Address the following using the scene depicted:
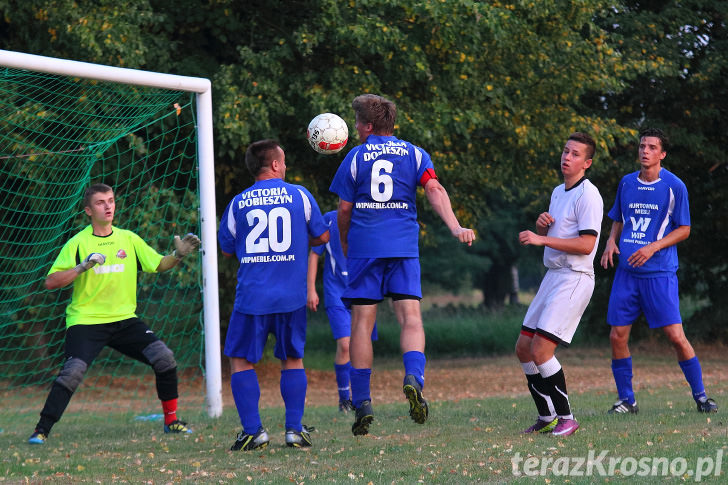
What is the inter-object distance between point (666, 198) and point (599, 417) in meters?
1.92

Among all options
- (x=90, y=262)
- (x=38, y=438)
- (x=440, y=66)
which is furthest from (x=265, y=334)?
(x=440, y=66)

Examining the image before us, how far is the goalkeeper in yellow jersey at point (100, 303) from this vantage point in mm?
7082

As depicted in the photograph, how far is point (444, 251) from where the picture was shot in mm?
29531

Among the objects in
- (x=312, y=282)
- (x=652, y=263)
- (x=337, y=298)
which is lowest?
(x=337, y=298)

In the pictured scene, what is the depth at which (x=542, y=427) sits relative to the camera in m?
6.33

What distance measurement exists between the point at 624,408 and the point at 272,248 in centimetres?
348

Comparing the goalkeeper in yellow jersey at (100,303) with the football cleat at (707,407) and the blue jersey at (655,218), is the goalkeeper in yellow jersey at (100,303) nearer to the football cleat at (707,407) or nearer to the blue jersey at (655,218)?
the blue jersey at (655,218)

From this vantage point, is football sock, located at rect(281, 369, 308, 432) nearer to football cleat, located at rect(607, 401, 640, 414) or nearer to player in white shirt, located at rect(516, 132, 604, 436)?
player in white shirt, located at rect(516, 132, 604, 436)

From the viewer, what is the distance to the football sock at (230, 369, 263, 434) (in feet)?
19.6

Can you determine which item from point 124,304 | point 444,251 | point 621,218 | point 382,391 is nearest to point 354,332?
point 124,304

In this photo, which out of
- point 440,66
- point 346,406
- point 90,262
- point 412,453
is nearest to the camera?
point 412,453

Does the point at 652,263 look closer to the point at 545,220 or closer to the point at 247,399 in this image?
the point at 545,220

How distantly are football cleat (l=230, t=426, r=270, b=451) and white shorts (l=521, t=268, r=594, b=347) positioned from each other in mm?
2010

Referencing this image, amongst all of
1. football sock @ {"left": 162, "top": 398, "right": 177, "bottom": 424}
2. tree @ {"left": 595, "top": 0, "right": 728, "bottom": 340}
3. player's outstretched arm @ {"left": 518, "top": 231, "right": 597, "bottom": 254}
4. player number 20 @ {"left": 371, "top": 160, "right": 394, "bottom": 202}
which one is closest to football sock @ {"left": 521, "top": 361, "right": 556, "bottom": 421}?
player's outstretched arm @ {"left": 518, "top": 231, "right": 597, "bottom": 254}
